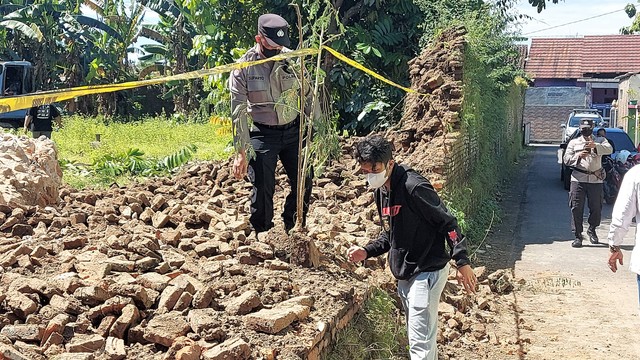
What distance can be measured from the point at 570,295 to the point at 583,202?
3341 mm

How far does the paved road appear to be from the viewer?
6.61 meters

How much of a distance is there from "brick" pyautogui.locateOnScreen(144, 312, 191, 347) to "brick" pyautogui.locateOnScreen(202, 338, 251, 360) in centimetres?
26

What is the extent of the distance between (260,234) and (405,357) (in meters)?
1.56

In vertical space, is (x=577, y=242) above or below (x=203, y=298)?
below

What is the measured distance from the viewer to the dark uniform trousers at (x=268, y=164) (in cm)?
603

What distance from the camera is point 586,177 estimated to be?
1135cm

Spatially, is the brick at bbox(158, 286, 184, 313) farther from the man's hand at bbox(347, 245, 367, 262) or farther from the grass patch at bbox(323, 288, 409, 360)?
the man's hand at bbox(347, 245, 367, 262)

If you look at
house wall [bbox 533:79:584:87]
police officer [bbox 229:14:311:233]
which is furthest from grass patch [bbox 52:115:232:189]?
house wall [bbox 533:79:584:87]

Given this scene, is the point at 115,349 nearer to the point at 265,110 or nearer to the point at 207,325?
the point at 207,325

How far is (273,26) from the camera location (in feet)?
19.1

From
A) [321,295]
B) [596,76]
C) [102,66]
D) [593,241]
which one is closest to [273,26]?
[321,295]

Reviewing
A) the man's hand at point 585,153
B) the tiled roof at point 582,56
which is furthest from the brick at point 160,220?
the tiled roof at point 582,56

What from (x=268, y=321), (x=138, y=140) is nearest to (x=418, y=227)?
(x=268, y=321)

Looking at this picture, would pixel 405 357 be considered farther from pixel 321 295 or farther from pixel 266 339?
pixel 266 339
